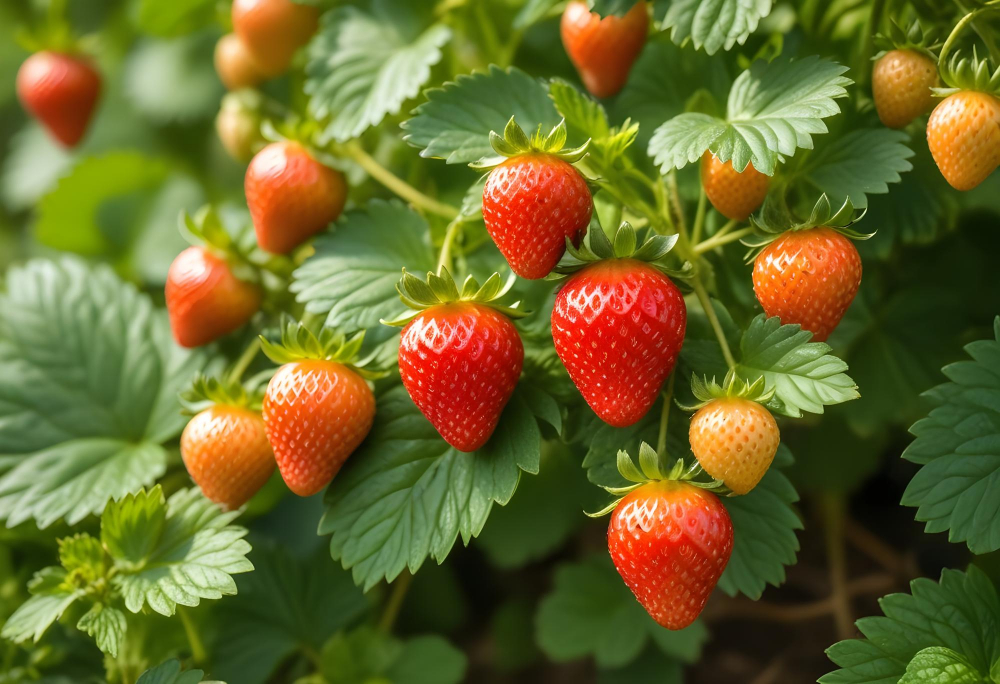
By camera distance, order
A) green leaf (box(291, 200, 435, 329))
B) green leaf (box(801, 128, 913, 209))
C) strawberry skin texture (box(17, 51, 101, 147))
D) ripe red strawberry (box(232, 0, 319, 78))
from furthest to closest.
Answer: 1. strawberry skin texture (box(17, 51, 101, 147))
2. ripe red strawberry (box(232, 0, 319, 78))
3. green leaf (box(291, 200, 435, 329))
4. green leaf (box(801, 128, 913, 209))

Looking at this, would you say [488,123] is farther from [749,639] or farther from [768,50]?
[749,639]

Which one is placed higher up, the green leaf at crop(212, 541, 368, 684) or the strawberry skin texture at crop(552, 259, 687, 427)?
the strawberry skin texture at crop(552, 259, 687, 427)

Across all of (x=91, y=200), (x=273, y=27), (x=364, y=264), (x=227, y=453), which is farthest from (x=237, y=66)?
(x=227, y=453)

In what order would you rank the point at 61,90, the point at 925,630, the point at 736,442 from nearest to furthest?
the point at 736,442
the point at 925,630
the point at 61,90

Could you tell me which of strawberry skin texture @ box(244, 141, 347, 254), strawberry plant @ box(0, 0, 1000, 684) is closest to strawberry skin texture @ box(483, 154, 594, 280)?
strawberry plant @ box(0, 0, 1000, 684)

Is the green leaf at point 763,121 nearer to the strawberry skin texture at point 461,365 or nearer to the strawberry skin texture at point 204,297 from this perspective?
the strawberry skin texture at point 461,365

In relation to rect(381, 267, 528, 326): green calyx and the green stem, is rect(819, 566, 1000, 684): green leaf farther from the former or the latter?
the green stem

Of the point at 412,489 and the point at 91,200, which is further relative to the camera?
the point at 91,200

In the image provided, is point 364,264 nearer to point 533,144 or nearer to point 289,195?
point 289,195
